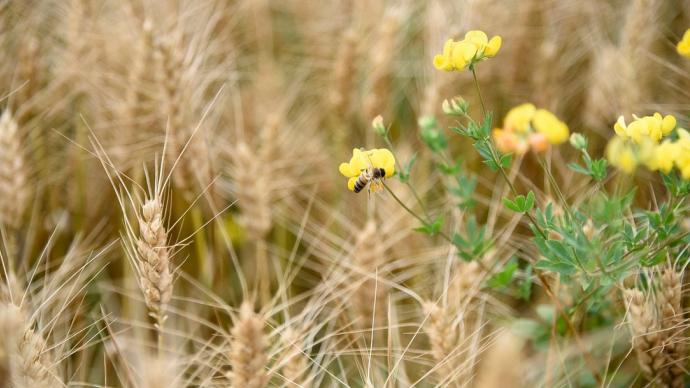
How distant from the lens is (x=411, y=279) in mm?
1637

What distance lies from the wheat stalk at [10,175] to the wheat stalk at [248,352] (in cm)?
76

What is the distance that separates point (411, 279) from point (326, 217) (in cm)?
36

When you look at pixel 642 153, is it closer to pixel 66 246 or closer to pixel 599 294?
pixel 599 294

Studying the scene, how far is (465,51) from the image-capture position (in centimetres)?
100

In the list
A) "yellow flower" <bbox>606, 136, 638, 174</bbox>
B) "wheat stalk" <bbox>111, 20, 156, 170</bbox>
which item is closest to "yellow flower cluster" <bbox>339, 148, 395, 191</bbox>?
"yellow flower" <bbox>606, 136, 638, 174</bbox>

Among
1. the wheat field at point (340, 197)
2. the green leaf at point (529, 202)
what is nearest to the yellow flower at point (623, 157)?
the wheat field at point (340, 197)

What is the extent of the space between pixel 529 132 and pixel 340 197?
0.71 metres

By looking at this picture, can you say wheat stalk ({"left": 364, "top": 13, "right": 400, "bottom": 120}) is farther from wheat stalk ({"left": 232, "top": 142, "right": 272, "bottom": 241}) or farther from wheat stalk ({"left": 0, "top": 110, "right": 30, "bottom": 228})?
wheat stalk ({"left": 0, "top": 110, "right": 30, "bottom": 228})

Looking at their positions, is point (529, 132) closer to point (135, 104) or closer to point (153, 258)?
point (153, 258)

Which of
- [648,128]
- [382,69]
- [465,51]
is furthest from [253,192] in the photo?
[648,128]

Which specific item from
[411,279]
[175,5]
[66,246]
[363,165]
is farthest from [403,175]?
[66,246]

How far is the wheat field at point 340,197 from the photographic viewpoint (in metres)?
1.03

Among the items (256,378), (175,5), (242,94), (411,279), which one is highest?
(175,5)

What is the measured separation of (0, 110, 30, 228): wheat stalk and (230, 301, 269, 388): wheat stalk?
76 centimetres
